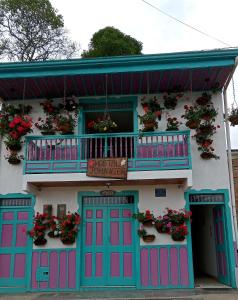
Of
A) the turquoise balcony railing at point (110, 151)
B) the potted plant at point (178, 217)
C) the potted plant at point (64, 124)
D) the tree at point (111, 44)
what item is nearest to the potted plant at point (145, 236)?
the potted plant at point (178, 217)

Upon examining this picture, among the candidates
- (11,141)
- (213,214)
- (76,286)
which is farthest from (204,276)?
(11,141)

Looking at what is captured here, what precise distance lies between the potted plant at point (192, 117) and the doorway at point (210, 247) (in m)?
2.50

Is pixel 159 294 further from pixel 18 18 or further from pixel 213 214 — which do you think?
pixel 18 18

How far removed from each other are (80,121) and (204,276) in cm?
667

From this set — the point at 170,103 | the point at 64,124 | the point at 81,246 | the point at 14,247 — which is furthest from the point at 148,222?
the point at 14,247

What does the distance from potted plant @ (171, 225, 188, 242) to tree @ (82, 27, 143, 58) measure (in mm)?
11195

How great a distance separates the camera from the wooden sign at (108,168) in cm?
961

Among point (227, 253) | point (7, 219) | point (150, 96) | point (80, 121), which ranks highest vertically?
point (150, 96)

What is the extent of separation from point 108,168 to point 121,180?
49cm

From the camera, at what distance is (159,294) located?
9070 mm

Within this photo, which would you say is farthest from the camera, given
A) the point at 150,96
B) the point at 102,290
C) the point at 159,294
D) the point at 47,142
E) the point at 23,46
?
the point at 23,46

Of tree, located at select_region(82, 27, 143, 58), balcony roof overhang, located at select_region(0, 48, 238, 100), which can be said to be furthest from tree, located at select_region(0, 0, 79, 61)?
balcony roof overhang, located at select_region(0, 48, 238, 100)

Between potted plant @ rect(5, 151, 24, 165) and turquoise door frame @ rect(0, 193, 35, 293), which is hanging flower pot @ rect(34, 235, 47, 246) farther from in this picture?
potted plant @ rect(5, 151, 24, 165)

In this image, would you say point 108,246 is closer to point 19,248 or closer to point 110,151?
point 19,248
